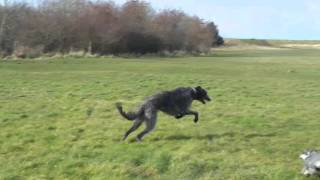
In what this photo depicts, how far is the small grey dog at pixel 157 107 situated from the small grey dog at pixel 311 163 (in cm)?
394

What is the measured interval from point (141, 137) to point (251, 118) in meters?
4.59

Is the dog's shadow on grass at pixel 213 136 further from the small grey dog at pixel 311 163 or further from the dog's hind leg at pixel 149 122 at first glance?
the small grey dog at pixel 311 163

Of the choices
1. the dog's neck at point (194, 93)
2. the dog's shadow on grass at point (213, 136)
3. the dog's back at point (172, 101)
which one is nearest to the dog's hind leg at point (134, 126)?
the dog's back at point (172, 101)

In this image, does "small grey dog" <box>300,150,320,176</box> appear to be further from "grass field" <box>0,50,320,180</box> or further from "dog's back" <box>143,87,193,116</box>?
"dog's back" <box>143,87,193,116</box>

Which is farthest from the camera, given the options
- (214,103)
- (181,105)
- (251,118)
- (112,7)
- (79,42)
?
(112,7)

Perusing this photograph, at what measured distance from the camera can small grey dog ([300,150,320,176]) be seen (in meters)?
11.1

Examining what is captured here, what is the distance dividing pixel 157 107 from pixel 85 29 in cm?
6678

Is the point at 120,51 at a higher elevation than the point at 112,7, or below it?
below

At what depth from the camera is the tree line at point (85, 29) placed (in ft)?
238

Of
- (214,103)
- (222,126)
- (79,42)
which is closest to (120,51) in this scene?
(79,42)

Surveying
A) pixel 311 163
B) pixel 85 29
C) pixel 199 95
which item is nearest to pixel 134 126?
pixel 199 95

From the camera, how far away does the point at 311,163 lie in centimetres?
1120

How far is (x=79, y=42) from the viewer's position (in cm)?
7781

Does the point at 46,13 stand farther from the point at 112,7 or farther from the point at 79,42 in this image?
the point at 112,7
